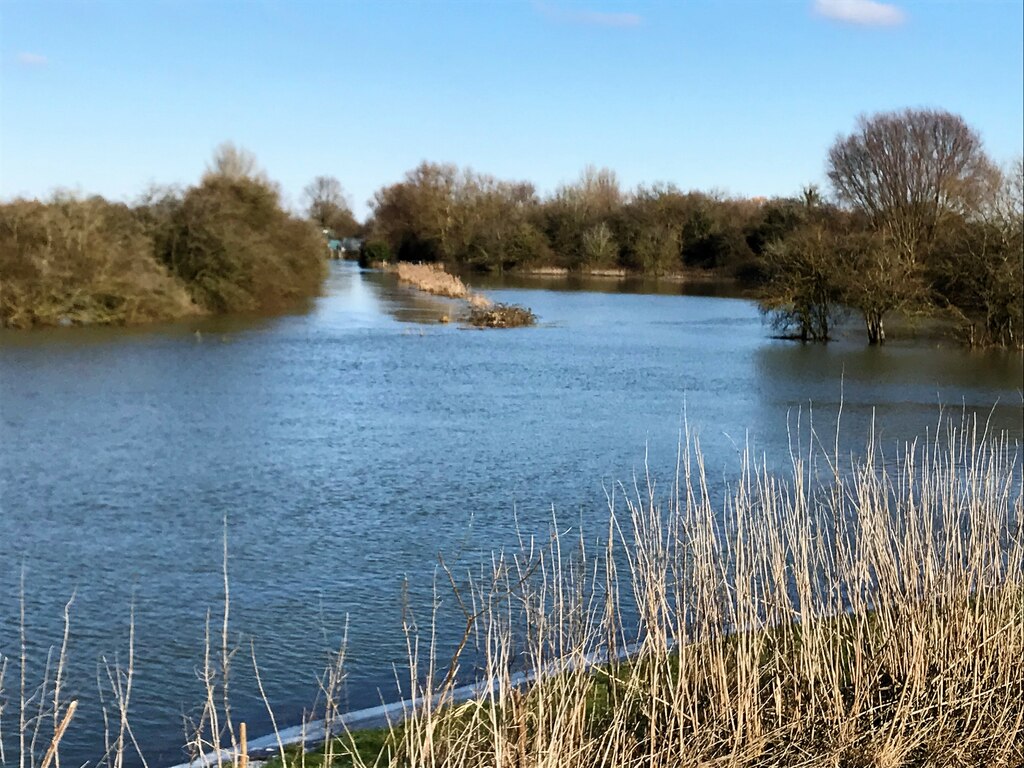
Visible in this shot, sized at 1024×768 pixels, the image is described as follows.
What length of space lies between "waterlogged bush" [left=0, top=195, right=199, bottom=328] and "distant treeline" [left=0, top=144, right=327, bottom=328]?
24mm

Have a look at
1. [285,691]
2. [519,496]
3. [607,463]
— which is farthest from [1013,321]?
[285,691]

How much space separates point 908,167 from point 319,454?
37947mm

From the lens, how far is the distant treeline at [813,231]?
85.7 feet

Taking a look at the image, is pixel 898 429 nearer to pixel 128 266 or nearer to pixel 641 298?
pixel 128 266

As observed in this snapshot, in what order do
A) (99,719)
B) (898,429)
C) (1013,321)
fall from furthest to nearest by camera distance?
(1013,321), (898,429), (99,719)

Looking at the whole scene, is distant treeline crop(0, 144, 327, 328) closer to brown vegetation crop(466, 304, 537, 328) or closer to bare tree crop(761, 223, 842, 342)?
brown vegetation crop(466, 304, 537, 328)

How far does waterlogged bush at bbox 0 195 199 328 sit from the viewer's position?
1041 inches

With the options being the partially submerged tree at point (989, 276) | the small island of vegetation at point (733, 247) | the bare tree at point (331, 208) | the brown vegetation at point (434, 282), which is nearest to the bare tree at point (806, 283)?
the small island of vegetation at point (733, 247)

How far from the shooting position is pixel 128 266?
94.9 feet

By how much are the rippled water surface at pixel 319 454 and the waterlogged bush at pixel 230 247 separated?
508 centimetres

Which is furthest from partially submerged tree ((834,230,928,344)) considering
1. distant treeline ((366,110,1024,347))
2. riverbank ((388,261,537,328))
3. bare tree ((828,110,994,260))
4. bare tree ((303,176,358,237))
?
bare tree ((303,176,358,237))

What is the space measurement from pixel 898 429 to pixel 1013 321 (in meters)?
12.5

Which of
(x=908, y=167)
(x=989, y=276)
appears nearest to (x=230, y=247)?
(x=989, y=276)

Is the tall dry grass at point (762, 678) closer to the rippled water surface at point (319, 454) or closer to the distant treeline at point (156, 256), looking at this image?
the rippled water surface at point (319, 454)
